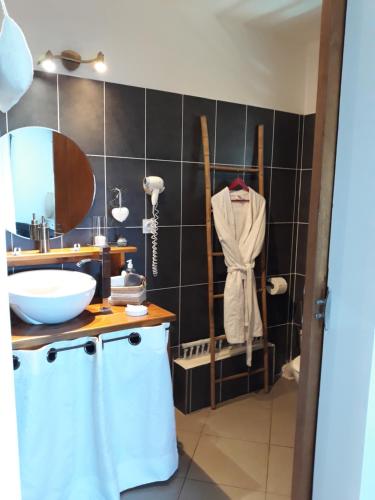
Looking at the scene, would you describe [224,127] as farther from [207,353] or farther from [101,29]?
[207,353]

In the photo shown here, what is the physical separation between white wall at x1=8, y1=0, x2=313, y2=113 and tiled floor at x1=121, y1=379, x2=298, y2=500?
2.18 meters

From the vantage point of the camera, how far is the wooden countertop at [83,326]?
163cm

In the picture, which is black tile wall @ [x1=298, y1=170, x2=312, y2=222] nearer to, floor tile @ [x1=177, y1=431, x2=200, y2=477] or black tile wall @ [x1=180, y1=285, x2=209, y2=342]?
black tile wall @ [x1=180, y1=285, x2=209, y2=342]

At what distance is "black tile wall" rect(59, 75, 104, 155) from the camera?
2107mm

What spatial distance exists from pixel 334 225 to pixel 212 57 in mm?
1840

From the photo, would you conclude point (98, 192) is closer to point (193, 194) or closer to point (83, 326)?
point (193, 194)

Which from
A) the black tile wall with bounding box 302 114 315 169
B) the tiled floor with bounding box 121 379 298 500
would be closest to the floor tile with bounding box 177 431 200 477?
the tiled floor with bounding box 121 379 298 500

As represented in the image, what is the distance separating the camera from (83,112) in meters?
2.17

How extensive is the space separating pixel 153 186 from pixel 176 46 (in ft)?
2.98

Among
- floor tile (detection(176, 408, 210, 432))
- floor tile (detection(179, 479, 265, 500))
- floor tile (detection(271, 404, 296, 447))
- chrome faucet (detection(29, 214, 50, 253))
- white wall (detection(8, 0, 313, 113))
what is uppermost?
white wall (detection(8, 0, 313, 113))

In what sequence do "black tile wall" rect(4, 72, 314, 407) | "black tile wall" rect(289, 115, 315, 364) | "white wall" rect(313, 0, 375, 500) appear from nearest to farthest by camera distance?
"white wall" rect(313, 0, 375, 500) → "black tile wall" rect(4, 72, 314, 407) → "black tile wall" rect(289, 115, 315, 364)

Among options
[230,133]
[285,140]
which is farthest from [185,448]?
[285,140]

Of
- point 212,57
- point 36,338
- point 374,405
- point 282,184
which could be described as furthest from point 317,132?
point 282,184

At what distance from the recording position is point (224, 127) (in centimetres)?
272
